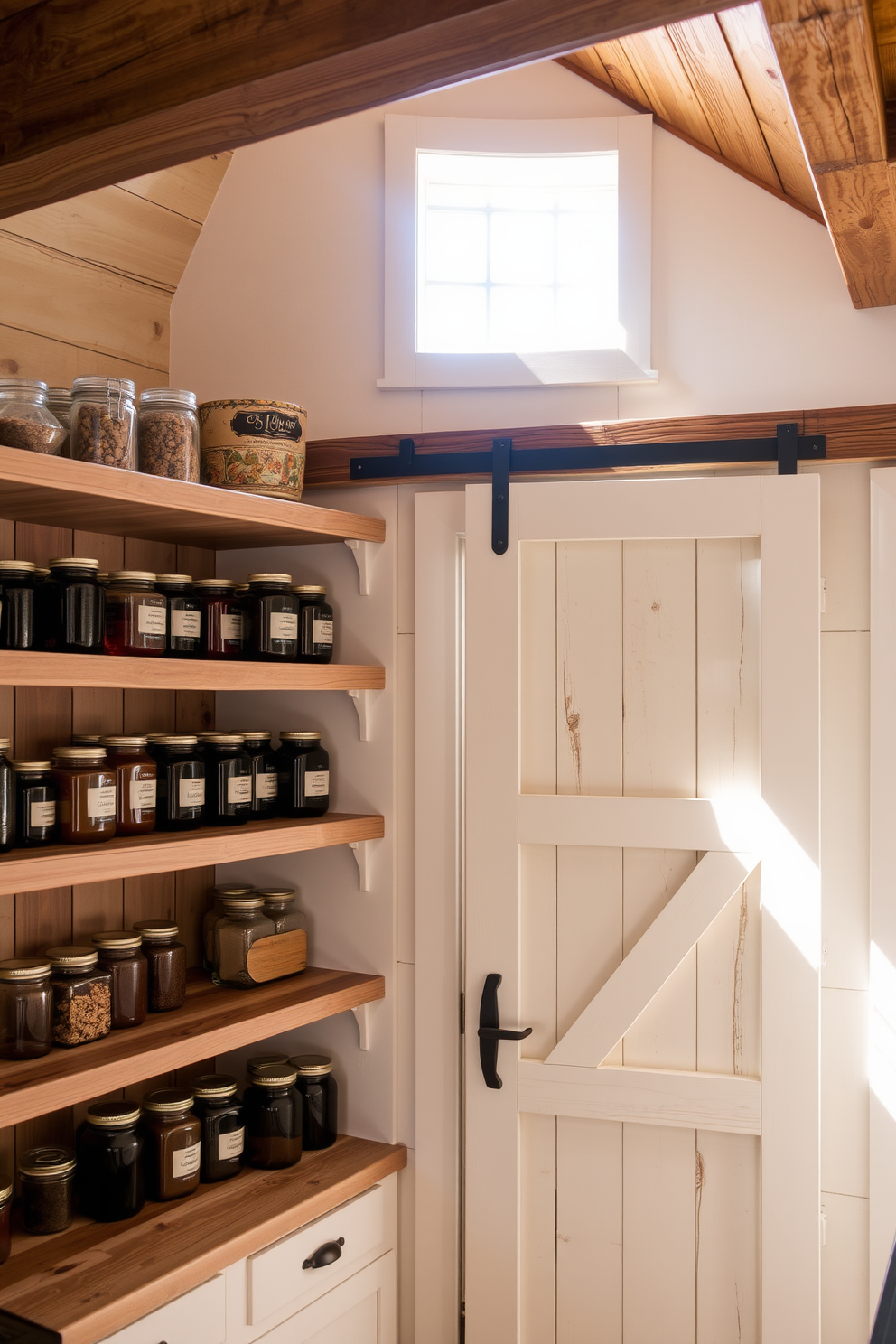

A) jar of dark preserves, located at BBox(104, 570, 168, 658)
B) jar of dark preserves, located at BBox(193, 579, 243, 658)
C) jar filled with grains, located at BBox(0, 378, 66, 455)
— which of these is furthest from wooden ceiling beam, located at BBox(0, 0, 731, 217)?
jar of dark preserves, located at BBox(193, 579, 243, 658)

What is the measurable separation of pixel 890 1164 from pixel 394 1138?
38.1 inches

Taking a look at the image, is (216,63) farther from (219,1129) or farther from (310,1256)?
(310,1256)

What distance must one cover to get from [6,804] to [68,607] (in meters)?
0.32

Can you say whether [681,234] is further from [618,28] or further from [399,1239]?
[399,1239]

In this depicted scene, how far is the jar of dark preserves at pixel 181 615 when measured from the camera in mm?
1972

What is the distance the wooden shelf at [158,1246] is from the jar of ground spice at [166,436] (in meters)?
1.26

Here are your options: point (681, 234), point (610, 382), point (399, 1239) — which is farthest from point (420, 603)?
point (399, 1239)

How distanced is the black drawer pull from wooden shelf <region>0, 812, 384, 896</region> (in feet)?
2.40

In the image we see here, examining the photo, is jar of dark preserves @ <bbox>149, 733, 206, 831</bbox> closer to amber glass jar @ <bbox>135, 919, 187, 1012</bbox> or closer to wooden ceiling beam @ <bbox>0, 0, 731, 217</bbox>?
amber glass jar @ <bbox>135, 919, 187, 1012</bbox>

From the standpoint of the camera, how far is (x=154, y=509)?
6.11 ft

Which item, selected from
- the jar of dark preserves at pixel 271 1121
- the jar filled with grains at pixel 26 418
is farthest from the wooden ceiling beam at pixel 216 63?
the jar of dark preserves at pixel 271 1121

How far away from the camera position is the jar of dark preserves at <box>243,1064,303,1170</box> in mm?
2111

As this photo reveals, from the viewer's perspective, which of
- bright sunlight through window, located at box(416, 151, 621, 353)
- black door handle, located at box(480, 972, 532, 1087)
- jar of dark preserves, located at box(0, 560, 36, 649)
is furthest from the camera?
bright sunlight through window, located at box(416, 151, 621, 353)

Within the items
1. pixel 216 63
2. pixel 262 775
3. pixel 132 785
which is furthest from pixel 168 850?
pixel 216 63
